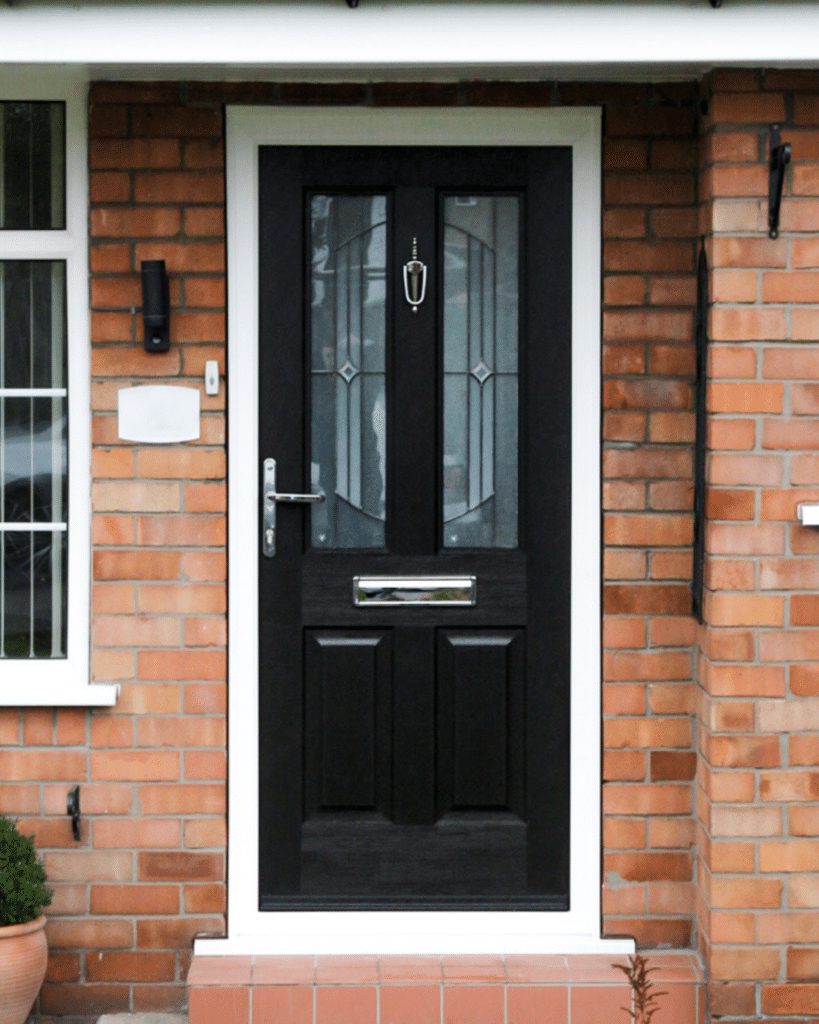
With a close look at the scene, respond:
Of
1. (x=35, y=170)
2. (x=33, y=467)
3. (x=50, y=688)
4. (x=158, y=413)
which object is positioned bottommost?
(x=50, y=688)

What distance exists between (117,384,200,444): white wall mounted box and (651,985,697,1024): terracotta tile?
2088 millimetres

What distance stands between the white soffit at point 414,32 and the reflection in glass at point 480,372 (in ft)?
2.11

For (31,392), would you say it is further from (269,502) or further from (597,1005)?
(597,1005)

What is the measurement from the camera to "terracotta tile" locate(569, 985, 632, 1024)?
11.8 feet

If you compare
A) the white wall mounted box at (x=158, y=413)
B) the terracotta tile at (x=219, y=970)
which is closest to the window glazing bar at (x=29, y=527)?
the white wall mounted box at (x=158, y=413)

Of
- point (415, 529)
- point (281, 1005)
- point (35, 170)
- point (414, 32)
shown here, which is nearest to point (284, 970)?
point (281, 1005)

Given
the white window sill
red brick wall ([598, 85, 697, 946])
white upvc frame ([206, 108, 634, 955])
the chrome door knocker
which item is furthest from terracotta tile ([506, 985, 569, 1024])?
the chrome door knocker

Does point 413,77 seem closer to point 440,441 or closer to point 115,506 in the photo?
point 440,441

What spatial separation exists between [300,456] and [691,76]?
1575 mm

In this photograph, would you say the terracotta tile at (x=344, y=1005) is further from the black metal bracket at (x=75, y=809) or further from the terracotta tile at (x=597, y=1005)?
the black metal bracket at (x=75, y=809)

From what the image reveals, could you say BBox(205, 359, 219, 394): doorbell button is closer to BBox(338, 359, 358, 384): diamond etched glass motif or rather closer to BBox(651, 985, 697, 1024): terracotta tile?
BBox(338, 359, 358, 384): diamond etched glass motif

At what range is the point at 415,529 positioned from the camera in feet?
12.5

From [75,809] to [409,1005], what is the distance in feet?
3.65

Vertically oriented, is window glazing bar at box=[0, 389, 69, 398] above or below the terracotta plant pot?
above
